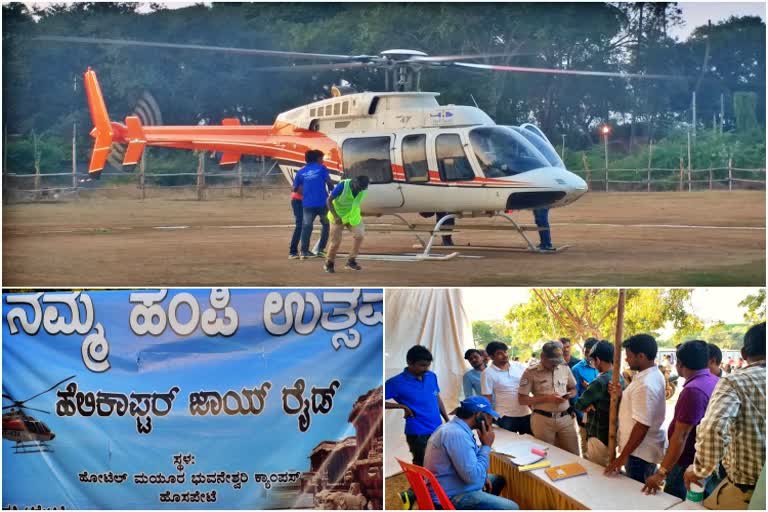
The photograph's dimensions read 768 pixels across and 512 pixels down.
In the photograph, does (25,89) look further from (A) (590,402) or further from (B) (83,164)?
(A) (590,402)

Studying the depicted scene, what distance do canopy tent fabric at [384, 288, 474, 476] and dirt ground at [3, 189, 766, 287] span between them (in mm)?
136

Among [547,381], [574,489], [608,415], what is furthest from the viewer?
[547,381]

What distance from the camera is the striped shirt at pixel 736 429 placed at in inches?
199

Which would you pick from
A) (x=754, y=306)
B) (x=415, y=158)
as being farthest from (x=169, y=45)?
(x=754, y=306)

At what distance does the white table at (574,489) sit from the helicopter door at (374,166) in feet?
7.68

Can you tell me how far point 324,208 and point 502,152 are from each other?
1.54m

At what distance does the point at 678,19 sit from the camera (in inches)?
319

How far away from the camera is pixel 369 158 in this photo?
26.9 ft

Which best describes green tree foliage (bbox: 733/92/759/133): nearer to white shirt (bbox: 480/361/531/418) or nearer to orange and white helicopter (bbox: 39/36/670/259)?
orange and white helicopter (bbox: 39/36/670/259)

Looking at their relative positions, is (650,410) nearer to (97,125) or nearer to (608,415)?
(608,415)

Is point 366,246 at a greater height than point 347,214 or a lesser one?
lesser

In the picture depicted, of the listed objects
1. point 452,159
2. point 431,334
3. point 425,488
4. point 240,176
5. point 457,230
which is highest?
point 452,159

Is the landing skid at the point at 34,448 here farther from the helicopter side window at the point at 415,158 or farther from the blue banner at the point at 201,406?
the helicopter side window at the point at 415,158

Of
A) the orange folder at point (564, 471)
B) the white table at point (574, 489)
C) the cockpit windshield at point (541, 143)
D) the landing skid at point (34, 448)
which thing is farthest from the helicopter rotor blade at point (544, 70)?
the landing skid at point (34, 448)
